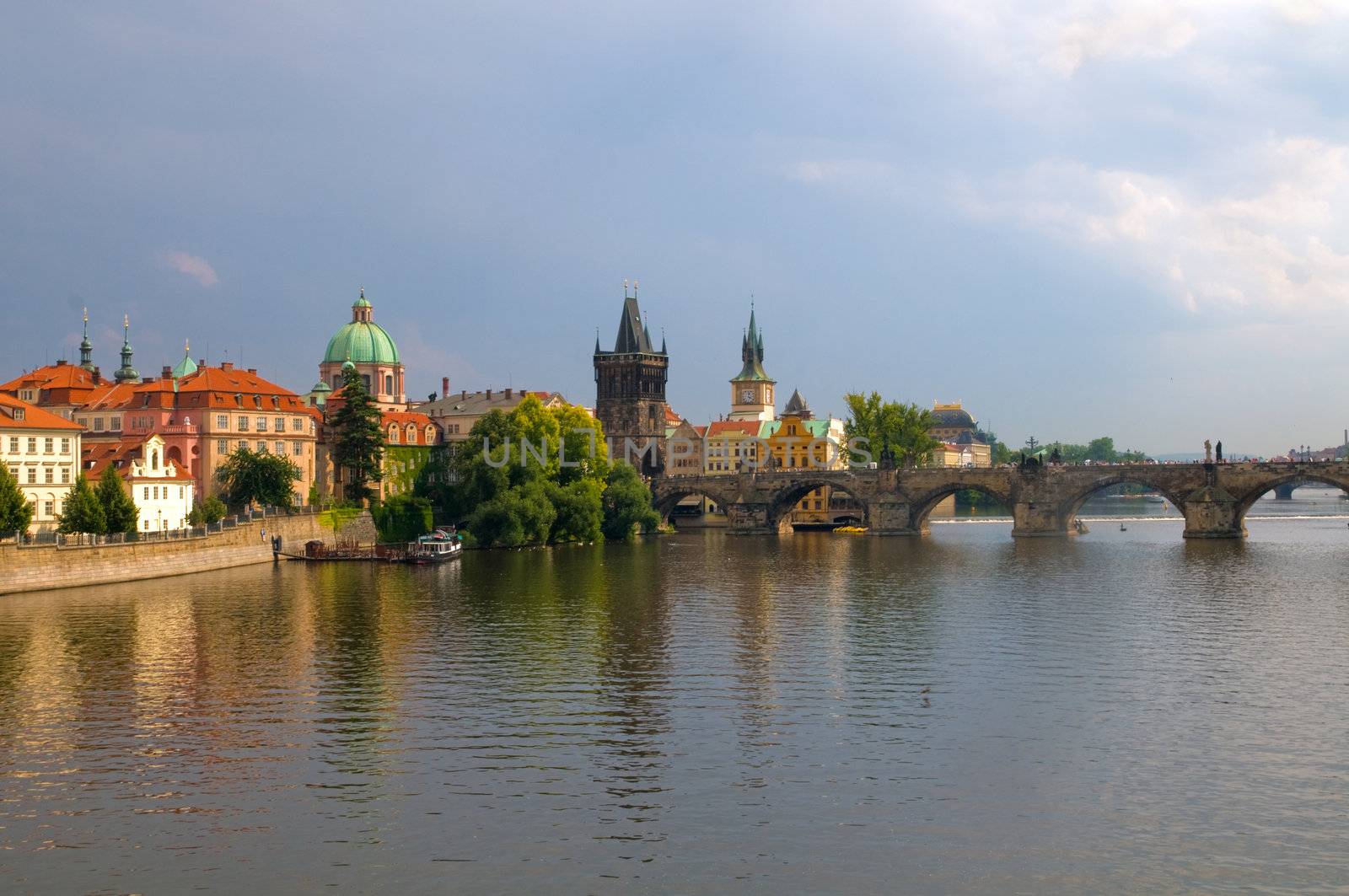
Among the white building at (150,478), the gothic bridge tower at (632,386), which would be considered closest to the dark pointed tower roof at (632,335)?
the gothic bridge tower at (632,386)

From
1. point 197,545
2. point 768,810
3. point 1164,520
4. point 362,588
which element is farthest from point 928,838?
point 1164,520

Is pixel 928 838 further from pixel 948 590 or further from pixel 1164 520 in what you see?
pixel 1164 520

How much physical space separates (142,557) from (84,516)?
3635 millimetres

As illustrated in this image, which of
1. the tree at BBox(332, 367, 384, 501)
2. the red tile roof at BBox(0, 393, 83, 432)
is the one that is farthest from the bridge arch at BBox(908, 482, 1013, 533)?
the red tile roof at BBox(0, 393, 83, 432)

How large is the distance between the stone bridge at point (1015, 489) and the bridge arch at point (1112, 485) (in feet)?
0.31

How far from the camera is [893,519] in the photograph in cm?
13075

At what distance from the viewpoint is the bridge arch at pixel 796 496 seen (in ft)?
441

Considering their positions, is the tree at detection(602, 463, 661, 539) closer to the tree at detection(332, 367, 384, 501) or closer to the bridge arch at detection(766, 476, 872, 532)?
the tree at detection(332, 367, 384, 501)

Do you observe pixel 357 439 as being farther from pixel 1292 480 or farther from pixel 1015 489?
pixel 1292 480

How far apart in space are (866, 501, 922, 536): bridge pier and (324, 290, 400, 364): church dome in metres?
49.6

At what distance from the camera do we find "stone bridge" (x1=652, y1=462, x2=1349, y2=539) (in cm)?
11212

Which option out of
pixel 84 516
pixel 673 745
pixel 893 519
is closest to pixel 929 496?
pixel 893 519

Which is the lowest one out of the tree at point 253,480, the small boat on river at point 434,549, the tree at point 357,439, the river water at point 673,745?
the river water at point 673,745

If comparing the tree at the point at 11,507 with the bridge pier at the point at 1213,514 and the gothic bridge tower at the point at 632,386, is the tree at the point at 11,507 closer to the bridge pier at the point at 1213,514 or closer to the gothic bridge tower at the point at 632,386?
the bridge pier at the point at 1213,514
